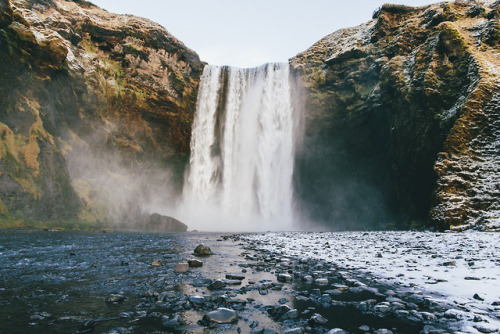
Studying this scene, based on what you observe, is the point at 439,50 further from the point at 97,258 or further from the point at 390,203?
the point at 97,258

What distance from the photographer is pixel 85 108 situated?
89.4 ft

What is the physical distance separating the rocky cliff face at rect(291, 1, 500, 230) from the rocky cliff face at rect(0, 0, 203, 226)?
55.7ft

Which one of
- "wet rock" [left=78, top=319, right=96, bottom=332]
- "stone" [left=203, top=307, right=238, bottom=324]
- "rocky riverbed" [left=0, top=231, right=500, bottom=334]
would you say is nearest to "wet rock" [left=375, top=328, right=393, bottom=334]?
"rocky riverbed" [left=0, top=231, right=500, bottom=334]

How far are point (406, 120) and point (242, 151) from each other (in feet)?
65.2

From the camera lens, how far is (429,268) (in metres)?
6.18

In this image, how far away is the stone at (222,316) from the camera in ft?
10.3

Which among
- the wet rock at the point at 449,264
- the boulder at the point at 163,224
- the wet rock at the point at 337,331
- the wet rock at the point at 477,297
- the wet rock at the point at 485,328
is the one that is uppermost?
the wet rock at the point at 449,264

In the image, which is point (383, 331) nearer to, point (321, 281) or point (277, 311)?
point (277, 311)

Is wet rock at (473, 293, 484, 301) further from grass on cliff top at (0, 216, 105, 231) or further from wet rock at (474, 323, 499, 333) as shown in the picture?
grass on cliff top at (0, 216, 105, 231)

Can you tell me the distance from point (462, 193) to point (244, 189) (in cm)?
2417

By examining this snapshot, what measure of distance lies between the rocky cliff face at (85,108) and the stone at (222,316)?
70.3ft

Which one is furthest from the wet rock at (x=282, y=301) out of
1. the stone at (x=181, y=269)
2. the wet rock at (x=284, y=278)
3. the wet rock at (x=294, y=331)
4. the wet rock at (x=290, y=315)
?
the stone at (x=181, y=269)

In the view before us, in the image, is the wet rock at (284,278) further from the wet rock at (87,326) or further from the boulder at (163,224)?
the boulder at (163,224)

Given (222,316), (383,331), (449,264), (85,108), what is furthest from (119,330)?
(85,108)
